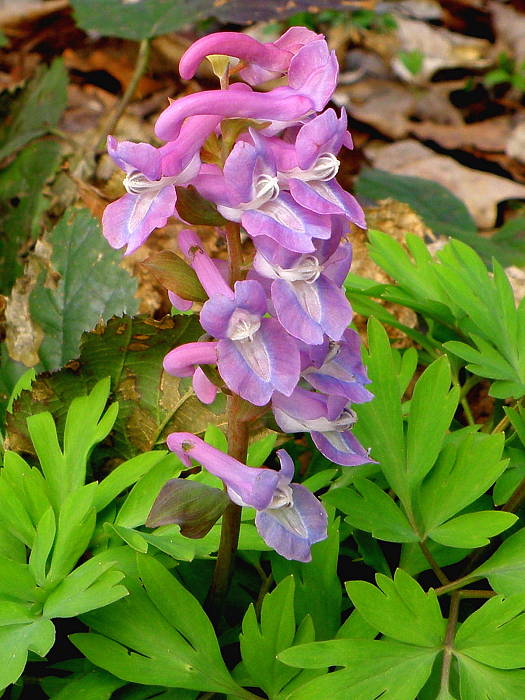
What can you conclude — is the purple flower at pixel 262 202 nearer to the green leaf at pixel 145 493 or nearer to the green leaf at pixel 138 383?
the green leaf at pixel 145 493

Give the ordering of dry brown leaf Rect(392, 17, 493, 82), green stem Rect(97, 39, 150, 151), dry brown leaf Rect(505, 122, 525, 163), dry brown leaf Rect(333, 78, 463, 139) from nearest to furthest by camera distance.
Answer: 1. green stem Rect(97, 39, 150, 151)
2. dry brown leaf Rect(505, 122, 525, 163)
3. dry brown leaf Rect(333, 78, 463, 139)
4. dry brown leaf Rect(392, 17, 493, 82)

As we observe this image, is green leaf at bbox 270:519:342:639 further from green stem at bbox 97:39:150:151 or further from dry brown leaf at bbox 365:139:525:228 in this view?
dry brown leaf at bbox 365:139:525:228

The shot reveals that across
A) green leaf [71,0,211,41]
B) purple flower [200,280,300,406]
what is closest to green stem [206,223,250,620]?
purple flower [200,280,300,406]

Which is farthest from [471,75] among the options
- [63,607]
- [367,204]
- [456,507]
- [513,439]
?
[63,607]

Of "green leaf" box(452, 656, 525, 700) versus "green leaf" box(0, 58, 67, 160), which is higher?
"green leaf" box(452, 656, 525, 700)

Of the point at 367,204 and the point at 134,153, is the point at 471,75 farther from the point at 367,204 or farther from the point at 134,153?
the point at 134,153

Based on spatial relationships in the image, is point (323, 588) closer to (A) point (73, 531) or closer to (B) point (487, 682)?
(B) point (487, 682)

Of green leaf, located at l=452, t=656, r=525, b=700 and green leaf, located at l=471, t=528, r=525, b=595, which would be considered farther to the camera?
green leaf, located at l=471, t=528, r=525, b=595

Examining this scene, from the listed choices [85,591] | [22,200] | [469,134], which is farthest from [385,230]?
[469,134]
